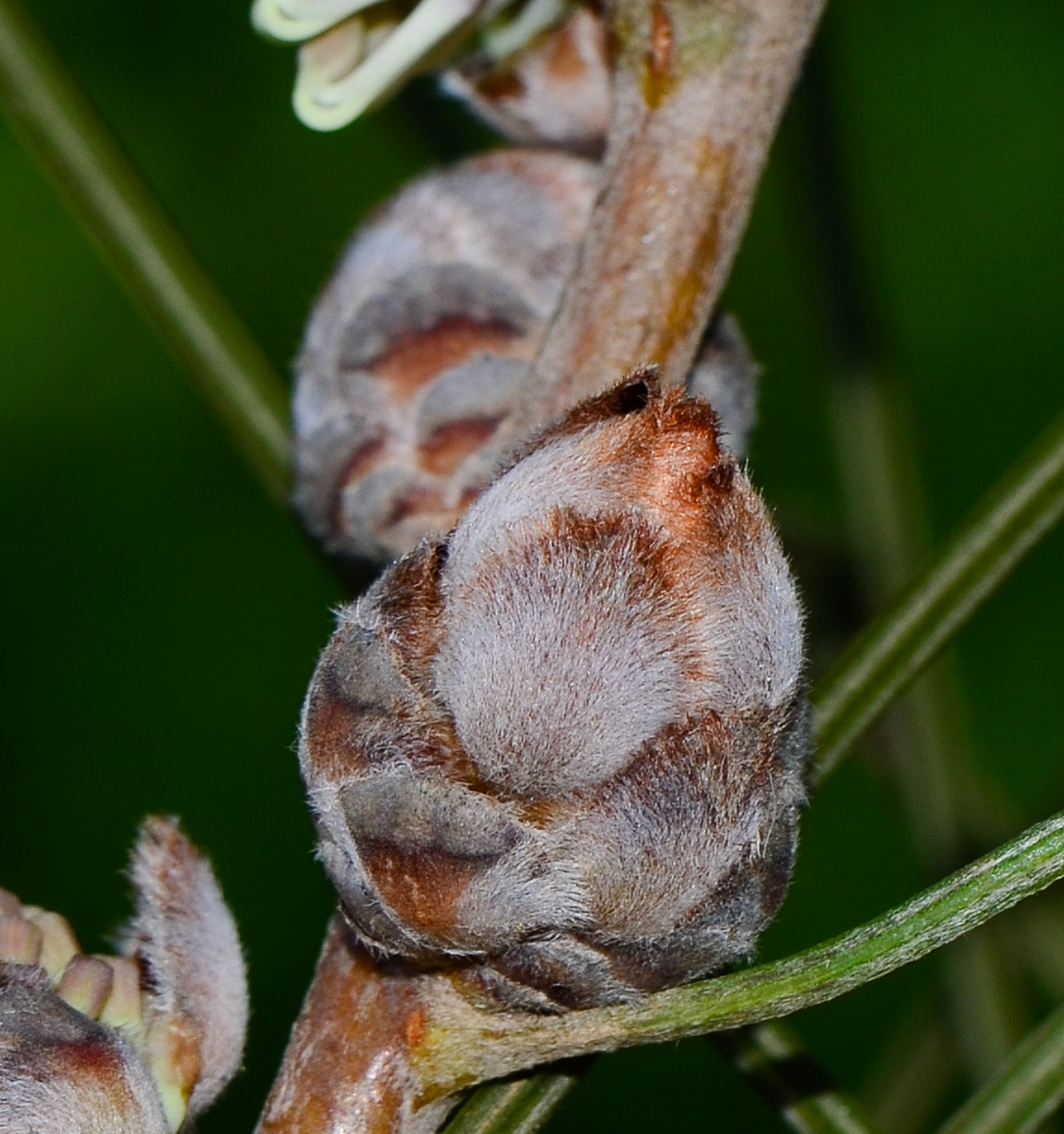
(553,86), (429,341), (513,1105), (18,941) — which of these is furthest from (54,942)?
(553,86)

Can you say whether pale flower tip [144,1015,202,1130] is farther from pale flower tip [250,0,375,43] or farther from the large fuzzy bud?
pale flower tip [250,0,375,43]

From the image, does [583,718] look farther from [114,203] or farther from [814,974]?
[114,203]

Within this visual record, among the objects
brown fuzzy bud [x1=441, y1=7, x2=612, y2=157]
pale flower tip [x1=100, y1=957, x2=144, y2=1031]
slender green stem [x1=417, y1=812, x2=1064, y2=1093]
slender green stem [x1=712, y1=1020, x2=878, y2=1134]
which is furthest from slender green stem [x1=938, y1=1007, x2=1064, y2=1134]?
brown fuzzy bud [x1=441, y1=7, x2=612, y2=157]

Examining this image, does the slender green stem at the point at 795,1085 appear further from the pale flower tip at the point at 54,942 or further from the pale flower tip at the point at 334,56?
the pale flower tip at the point at 334,56

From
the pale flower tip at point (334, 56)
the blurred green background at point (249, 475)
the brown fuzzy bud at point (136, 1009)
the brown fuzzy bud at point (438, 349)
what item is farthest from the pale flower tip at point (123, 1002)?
the blurred green background at point (249, 475)

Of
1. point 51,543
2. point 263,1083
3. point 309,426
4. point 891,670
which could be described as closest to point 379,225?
point 309,426

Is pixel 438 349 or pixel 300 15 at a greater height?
pixel 300 15

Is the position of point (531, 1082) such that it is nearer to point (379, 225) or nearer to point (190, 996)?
point (190, 996)
